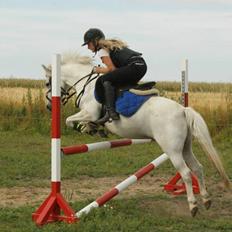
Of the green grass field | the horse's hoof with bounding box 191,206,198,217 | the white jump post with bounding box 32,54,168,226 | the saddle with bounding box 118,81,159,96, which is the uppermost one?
the saddle with bounding box 118,81,159,96

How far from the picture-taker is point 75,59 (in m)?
7.54

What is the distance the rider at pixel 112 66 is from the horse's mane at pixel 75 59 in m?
0.60

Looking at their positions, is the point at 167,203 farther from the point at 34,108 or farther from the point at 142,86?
the point at 34,108

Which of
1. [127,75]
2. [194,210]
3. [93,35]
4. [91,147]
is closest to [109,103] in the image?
[127,75]

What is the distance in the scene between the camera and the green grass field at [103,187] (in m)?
6.12

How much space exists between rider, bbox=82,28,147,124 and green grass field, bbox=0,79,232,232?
116 centimetres

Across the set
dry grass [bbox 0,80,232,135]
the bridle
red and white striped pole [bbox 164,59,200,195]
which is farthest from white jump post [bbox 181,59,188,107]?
dry grass [bbox 0,80,232,135]

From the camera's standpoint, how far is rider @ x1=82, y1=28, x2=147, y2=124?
665 cm

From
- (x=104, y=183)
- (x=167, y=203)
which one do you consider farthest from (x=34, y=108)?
(x=167, y=203)

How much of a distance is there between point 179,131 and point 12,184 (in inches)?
121

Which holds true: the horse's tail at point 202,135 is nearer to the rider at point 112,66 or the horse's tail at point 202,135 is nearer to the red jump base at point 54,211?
the rider at point 112,66

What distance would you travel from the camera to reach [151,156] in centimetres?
1159

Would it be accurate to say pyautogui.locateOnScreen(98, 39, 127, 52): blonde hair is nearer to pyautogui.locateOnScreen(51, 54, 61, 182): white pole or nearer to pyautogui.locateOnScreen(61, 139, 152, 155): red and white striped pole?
pyautogui.locateOnScreen(51, 54, 61, 182): white pole

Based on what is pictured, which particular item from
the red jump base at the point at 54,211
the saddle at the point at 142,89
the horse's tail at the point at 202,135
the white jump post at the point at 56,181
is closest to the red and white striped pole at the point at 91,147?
the white jump post at the point at 56,181
